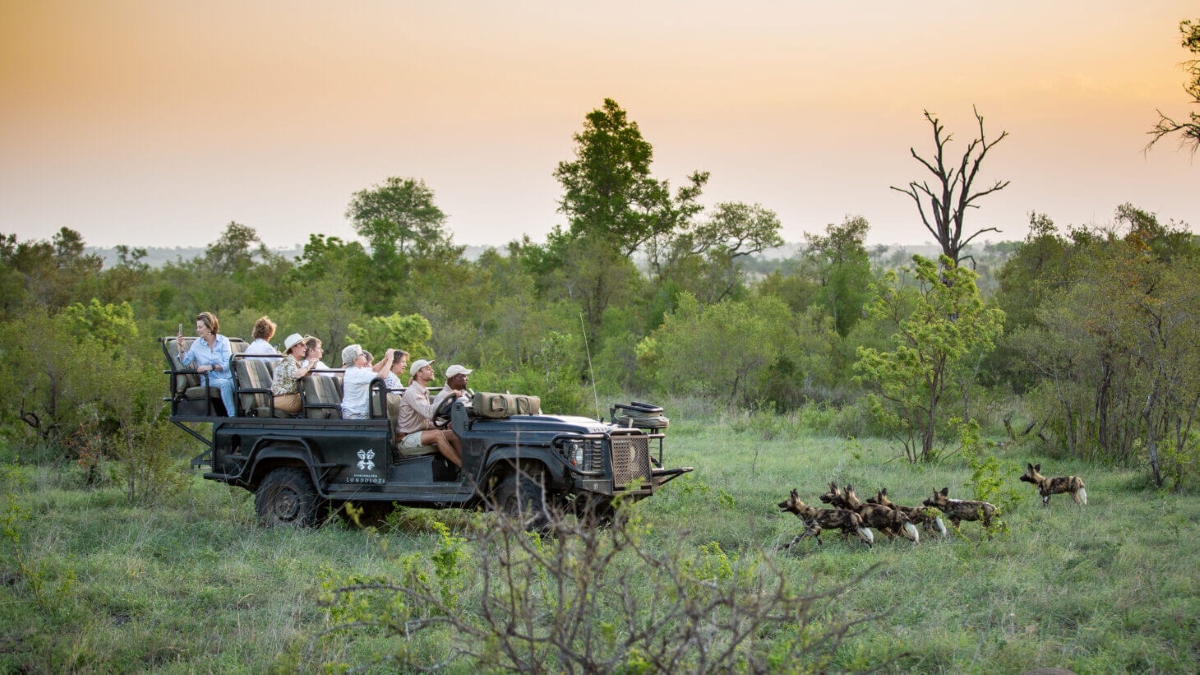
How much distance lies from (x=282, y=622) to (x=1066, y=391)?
44.1 ft

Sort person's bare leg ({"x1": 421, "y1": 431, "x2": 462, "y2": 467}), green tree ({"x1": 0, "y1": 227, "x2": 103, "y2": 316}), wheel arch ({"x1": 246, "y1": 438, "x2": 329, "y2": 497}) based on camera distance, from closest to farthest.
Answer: person's bare leg ({"x1": 421, "y1": 431, "x2": 462, "y2": 467}) → wheel arch ({"x1": 246, "y1": 438, "x2": 329, "y2": 497}) → green tree ({"x1": 0, "y1": 227, "x2": 103, "y2": 316})

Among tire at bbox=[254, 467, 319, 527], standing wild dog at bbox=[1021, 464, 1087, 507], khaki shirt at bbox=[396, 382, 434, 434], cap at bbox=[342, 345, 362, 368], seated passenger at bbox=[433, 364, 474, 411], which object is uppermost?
cap at bbox=[342, 345, 362, 368]

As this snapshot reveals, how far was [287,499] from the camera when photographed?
35.0ft

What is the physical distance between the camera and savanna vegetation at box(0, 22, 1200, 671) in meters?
5.74

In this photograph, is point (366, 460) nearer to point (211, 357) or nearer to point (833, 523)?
point (211, 357)

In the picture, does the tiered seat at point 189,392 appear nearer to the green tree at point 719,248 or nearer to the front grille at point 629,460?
the front grille at point 629,460

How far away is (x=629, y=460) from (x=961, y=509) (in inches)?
120

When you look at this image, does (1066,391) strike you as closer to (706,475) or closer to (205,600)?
(706,475)

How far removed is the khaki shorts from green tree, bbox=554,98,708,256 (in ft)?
128

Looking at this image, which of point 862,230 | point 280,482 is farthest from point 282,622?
point 862,230

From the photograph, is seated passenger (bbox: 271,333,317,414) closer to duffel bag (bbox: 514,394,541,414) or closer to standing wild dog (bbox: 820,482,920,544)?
duffel bag (bbox: 514,394,541,414)

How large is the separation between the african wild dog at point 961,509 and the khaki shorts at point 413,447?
15.6ft

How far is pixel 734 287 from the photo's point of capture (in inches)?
1764

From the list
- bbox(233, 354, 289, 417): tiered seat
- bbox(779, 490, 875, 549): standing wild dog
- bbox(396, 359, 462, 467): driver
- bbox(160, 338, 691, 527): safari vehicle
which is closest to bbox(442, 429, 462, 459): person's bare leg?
bbox(396, 359, 462, 467): driver
